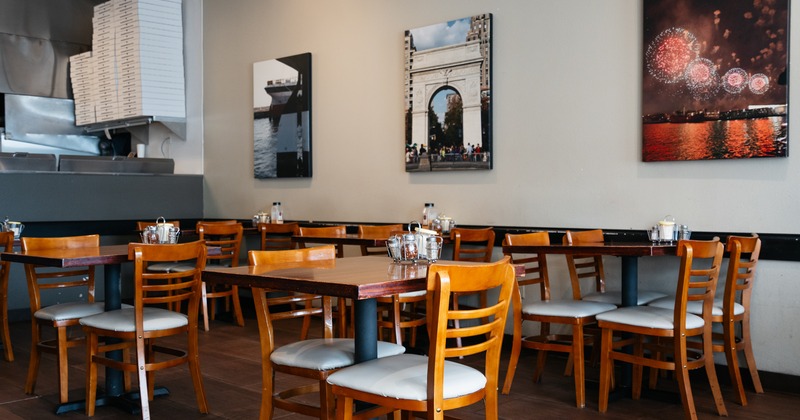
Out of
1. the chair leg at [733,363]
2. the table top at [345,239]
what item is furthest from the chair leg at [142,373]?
the chair leg at [733,363]

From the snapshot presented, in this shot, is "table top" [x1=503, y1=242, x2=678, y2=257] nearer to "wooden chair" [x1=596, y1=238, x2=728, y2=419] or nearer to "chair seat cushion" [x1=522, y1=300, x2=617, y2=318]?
"wooden chair" [x1=596, y1=238, x2=728, y2=419]

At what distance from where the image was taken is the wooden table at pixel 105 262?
11.5 feet

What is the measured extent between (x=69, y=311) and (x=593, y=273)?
307 centimetres

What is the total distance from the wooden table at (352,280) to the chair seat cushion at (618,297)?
181 centimetres

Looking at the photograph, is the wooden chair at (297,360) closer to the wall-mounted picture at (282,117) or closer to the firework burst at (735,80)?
the firework burst at (735,80)

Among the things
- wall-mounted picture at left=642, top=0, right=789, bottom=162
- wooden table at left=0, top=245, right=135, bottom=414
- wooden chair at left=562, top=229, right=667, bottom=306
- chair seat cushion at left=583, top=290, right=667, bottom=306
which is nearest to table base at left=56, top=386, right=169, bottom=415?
wooden table at left=0, top=245, right=135, bottom=414

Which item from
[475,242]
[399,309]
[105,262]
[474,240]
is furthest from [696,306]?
[105,262]

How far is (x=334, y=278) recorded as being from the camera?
2506mm

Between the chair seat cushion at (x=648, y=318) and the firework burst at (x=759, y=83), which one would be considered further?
the firework burst at (x=759, y=83)

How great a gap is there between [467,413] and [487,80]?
2710 millimetres

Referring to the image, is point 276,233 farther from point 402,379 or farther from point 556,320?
point 402,379

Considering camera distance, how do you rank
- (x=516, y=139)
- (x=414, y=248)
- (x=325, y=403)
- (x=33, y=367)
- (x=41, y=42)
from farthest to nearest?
(x=41, y=42) < (x=516, y=139) < (x=33, y=367) < (x=414, y=248) < (x=325, y=403)

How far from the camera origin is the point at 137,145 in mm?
9039

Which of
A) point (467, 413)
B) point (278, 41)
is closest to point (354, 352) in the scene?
point (467, 413)
